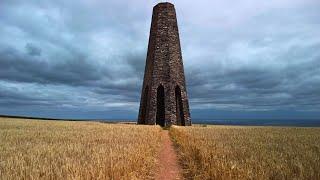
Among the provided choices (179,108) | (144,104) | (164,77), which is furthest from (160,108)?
(164,77)

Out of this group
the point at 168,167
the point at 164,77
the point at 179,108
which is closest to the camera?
the point at 168,167

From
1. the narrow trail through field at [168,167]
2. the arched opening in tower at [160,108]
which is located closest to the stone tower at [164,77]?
the arched opening in tower at [160,108]

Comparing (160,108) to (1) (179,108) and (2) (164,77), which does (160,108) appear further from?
(2) (164,77)

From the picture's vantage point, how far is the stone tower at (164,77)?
137 feet

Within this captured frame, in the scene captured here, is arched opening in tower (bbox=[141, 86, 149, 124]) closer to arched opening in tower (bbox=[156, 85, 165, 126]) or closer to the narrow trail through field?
arched opening in tower (bbox=[156, 85, 165, 126])

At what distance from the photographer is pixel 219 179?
305 inches

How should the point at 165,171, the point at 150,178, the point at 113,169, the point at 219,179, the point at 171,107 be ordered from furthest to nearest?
the point at 171,107 < the point at 165,171 < the point at 150,178 < the point at 113,169 < the point at 219,179

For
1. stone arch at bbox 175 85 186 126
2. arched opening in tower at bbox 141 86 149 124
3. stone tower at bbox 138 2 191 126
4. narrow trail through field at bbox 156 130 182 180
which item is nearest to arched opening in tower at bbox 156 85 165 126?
stone tower at bbox 138 2 191 126

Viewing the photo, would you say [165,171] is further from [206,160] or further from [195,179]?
[195,179]

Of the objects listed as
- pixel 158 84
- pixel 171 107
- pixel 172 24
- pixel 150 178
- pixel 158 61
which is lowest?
pixel 150 178

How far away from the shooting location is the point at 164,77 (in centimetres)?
4206

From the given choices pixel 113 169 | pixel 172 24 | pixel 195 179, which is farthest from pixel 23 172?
pixel 172 24

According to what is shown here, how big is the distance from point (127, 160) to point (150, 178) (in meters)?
0.89

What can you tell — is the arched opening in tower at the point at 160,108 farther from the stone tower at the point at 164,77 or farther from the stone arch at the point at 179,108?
the stone arch at the point at 179,108
